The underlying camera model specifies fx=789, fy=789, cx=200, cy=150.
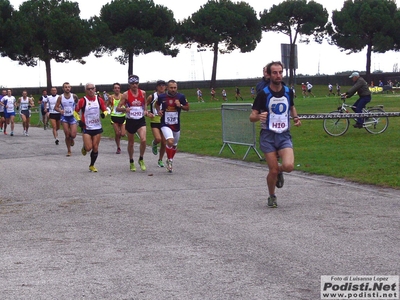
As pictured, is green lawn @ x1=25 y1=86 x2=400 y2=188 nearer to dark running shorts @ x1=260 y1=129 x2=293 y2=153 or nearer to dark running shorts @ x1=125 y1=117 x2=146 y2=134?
dark running shorts @ x1=260 y1=129 x2=293 y2=153

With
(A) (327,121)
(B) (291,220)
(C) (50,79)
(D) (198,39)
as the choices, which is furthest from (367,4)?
(B) (291,220)

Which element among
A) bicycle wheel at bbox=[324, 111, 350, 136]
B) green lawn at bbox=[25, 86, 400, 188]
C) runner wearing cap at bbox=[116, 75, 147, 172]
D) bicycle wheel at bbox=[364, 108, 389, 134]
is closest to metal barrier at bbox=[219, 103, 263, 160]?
green lawn at bbox=[25, 86, 400, 188]

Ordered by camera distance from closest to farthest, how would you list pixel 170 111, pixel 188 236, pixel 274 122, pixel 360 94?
1. pixel 188 236
2. pixel 274 122
3. pixel 170 111
4. pixel 360 94

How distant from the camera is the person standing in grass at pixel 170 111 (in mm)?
15055

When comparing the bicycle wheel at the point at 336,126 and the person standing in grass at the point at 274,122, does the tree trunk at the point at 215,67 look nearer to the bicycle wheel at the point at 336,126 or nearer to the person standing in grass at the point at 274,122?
the bicycle wheel at the point at 336,126

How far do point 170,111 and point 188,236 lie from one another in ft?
23.9

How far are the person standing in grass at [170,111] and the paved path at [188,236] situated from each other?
104cm

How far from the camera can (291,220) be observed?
8984 mm

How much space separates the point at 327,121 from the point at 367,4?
86.2 meters

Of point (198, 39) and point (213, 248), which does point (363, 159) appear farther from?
point (198, 39)

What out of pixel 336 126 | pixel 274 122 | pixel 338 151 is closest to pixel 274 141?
pixel 274 122

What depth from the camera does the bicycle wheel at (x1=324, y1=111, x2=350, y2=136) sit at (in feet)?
73.2

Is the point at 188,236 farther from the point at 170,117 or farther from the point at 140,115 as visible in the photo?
the point at 140,115

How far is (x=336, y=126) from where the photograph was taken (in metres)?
22.4
